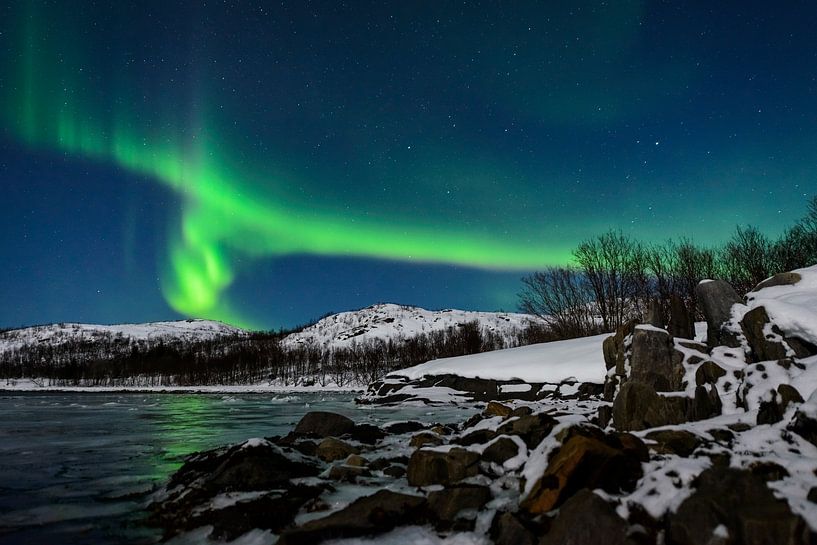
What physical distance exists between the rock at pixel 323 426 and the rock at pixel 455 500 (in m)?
7.17

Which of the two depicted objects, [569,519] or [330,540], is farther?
[330,540]

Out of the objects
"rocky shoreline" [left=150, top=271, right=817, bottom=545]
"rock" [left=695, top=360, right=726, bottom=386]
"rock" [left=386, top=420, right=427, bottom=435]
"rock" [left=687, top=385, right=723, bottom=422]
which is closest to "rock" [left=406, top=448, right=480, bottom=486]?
"rocky shoreline" [left=150, top=271, right=817, bottom=545]

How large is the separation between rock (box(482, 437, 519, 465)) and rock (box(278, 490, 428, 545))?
2351 mm

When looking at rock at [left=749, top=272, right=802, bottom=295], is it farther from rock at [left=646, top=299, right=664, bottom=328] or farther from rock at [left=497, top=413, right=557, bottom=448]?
rock at [left=497, top=413, right=557, bottom=448]

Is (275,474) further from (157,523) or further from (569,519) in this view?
(569,519)

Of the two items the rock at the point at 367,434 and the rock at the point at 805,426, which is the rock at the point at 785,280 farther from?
the rock at the point at 367,434

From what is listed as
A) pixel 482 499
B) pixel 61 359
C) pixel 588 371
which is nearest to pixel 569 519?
pixel 482 499

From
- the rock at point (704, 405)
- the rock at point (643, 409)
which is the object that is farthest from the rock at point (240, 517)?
the rock at point (704, 405)

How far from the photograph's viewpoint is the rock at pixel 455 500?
5947mm

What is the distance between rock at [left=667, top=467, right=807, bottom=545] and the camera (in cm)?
378

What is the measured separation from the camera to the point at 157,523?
615 centimetres

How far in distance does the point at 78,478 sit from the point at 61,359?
208 m

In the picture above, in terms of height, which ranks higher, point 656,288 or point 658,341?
point 656,288

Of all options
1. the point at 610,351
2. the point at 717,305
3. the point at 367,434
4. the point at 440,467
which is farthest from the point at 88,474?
the point at 717,305
